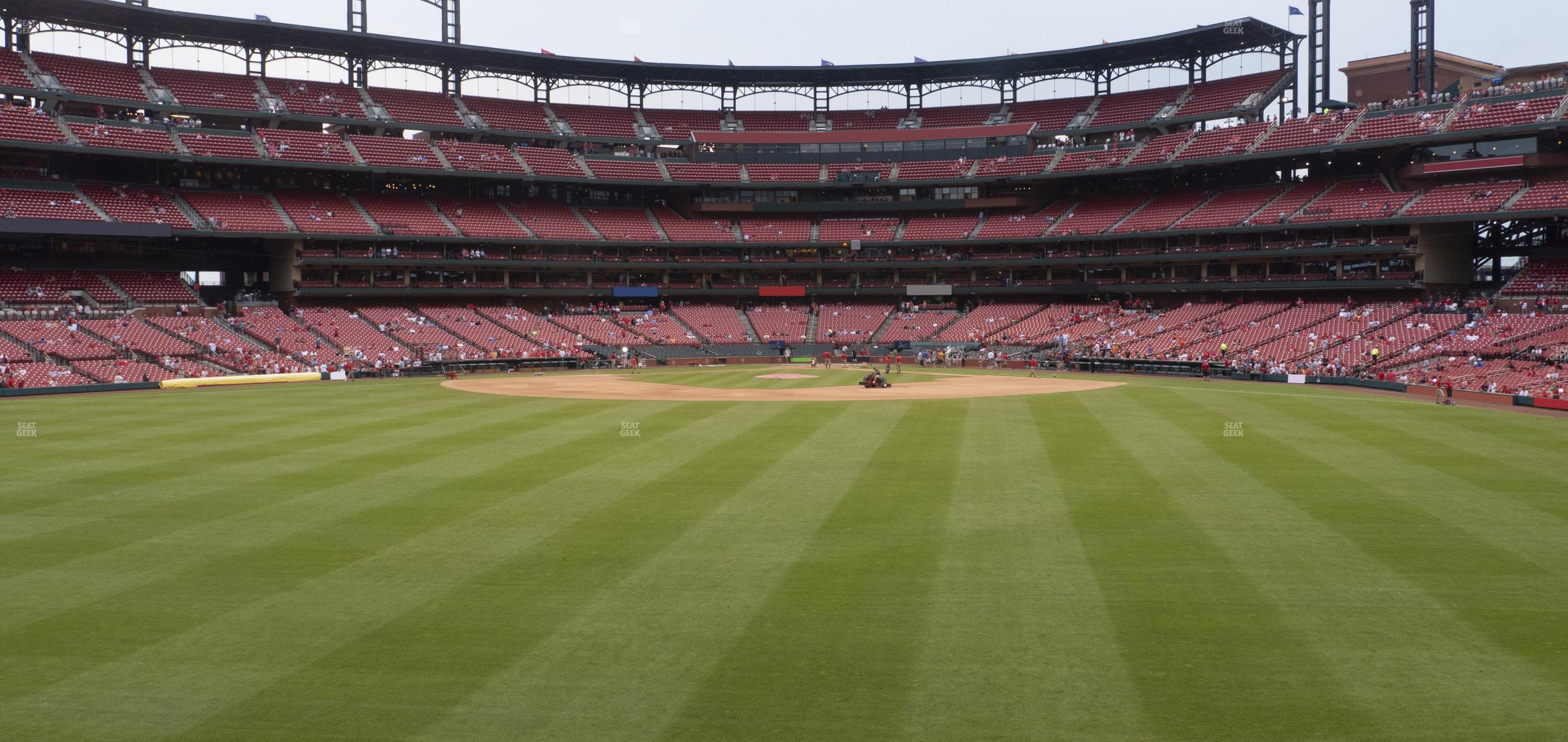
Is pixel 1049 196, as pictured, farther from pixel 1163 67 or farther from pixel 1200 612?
pixel 1200 612

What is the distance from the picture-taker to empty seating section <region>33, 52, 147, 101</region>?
233 ft

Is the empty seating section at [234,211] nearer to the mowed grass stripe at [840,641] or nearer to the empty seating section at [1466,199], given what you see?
the mowed grass stripe at [840,641]

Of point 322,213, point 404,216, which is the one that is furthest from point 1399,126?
point 322,213

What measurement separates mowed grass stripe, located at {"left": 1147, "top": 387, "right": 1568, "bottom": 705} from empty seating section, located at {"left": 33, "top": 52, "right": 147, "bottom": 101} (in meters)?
82.2

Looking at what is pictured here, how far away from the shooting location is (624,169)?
88750 millimetres

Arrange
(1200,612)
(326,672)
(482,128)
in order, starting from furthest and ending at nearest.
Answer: (482,128)
(1200,612)
(326,672)

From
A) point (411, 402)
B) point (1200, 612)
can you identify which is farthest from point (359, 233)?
point (1200, 612)

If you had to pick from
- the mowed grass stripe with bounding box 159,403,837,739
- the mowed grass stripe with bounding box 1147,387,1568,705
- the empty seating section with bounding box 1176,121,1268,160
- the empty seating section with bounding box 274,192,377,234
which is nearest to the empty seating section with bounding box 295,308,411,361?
the empty seating section with bounding box 274,192,377,234

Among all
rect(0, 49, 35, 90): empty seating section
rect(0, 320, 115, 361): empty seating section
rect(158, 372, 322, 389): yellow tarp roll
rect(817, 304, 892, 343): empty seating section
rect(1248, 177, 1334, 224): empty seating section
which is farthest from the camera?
rect(817, 304, 892, 343): empty seating section

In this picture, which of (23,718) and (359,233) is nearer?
(23,718)

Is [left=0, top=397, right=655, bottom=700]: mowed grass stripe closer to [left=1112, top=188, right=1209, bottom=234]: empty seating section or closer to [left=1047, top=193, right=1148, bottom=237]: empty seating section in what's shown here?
[left=1112, top=188, right=1209, bottom=234]: empty seating section

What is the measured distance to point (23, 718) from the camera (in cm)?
934

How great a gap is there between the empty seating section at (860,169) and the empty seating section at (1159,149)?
73.6 feet

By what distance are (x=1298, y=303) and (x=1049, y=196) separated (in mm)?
28111
